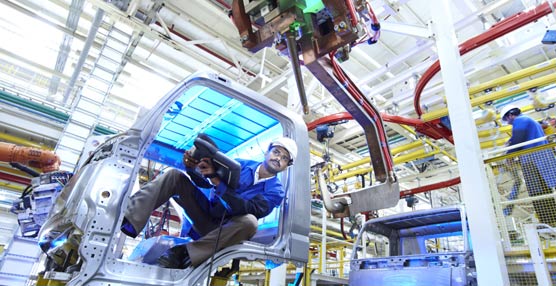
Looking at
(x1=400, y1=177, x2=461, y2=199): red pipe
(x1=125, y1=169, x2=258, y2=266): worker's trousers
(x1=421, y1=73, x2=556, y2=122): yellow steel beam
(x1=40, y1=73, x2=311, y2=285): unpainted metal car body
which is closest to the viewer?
(x1=40, y1=73, x2=311, y2=285): unpainted metal car body

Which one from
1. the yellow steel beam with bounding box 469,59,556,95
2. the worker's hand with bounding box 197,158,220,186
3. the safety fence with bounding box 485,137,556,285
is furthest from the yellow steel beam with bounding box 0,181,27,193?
the yellow steel beam with bounding box 469,59,556,95

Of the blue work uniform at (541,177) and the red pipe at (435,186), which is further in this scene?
the red pipe at (435,186)

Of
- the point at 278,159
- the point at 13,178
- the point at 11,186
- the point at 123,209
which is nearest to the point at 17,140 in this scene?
the point at 13,178

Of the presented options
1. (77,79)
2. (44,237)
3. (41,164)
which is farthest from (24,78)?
(44,237)

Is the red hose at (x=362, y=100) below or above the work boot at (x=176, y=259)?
above

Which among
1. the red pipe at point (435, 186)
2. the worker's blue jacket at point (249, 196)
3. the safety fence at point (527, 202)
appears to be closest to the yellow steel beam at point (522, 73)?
the safety fence at point (527, 202)

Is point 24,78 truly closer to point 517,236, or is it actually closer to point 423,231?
point 423,231

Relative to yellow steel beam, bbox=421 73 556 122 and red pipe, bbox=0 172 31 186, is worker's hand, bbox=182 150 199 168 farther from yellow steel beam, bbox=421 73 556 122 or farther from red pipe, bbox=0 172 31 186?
red pipe, bbox=0 172 31 186

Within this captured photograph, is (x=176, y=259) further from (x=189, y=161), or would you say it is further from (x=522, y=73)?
(x=522, y=73)

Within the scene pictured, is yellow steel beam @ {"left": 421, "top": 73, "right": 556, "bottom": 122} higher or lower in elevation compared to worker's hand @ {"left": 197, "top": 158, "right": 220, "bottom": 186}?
higher

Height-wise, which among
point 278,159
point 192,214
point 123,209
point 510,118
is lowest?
point 123,209

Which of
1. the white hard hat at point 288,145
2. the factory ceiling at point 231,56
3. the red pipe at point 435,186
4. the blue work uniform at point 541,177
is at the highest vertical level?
the factory ceiling at point 231,56

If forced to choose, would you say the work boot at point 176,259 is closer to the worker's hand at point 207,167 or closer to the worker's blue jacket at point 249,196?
the worker's blue jacket at point 249,196

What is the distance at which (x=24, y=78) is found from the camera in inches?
409
